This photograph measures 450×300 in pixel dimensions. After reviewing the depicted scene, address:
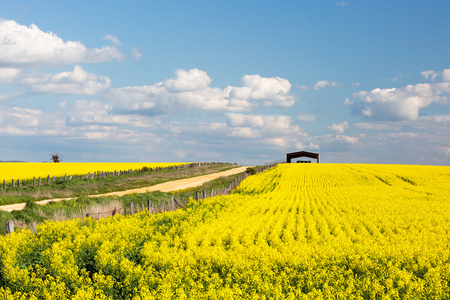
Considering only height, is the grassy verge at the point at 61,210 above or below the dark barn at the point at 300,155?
below

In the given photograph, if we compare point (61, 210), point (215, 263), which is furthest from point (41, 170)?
point (215, 263)

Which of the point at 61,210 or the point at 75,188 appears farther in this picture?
the point at 75,188

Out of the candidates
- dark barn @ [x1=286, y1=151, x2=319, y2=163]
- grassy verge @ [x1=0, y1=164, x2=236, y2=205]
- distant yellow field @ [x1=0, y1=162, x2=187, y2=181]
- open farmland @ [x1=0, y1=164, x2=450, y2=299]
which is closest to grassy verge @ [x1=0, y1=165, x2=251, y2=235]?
grassy verge @ [x1=0, y1=164, x2=236, y2=205]

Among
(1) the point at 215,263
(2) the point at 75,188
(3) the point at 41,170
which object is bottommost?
(1) the point at 215,263

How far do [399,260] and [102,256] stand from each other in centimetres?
884

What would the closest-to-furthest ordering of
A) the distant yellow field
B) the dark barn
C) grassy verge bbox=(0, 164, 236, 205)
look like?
grassy verge bbox=(0, 164, 236, 205)
the distant yellow field
the dark barn

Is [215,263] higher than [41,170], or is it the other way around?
[41,170]

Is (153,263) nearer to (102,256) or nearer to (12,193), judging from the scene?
(102,256)

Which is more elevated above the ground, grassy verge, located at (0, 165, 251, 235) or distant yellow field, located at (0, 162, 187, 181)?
distant yellow field, located at (0, 162, 187, 181)

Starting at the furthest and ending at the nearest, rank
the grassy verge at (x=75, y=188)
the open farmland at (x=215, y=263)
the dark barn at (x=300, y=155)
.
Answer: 1. the dark barn at (x=300, y=155)
2. the grassy verge at (x=75, y=188)
3. the open farmland at (x=215, y=263)

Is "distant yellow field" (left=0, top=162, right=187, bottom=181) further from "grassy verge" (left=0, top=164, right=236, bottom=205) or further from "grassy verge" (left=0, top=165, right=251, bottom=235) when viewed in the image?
"grassy verge" (left=0, top=165, right=251, bottom=235)

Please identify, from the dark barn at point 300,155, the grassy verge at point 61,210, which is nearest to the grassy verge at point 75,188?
the grassy verge at point 61,210

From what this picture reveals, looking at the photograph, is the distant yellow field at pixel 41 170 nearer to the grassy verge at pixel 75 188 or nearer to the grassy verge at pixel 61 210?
the grassy verge at pixel 75 188

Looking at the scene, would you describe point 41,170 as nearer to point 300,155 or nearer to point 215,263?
point 215,263
